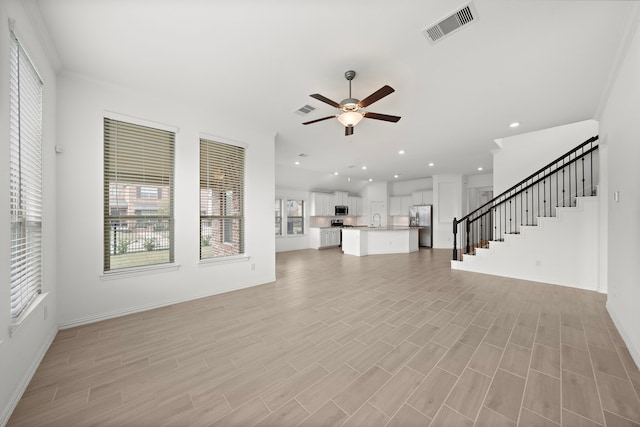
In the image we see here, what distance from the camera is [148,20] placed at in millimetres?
2080

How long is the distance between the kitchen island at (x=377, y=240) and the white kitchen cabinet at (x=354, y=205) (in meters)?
2.83

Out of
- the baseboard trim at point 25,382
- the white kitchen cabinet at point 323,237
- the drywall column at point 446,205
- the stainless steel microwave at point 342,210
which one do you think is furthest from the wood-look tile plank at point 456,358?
A: the stainless steel microwave at point 342,210

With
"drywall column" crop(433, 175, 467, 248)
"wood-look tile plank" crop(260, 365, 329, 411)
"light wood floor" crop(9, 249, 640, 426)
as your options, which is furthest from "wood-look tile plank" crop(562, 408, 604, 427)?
"drywall column" crop(433, 175, 467, 248)

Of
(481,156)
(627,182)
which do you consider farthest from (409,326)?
A: (481,156)

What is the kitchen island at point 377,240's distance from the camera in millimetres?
8047

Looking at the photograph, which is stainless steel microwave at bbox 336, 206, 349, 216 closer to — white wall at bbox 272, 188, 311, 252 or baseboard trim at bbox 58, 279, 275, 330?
white wall at bbox 272, 188, 311, 252

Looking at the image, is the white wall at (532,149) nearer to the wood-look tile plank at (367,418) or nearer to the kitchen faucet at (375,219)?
the kitchen faucet at (375,219)

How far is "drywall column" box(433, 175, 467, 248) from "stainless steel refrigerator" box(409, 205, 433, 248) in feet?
Result: 0.68

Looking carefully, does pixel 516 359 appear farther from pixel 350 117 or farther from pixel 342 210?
pixel 342 210

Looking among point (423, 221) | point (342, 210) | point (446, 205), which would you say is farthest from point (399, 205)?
point (342, 210)

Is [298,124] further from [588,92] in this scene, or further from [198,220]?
[588,92]

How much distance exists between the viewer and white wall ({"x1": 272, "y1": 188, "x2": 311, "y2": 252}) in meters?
9.20

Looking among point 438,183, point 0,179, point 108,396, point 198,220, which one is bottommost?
point 108,396

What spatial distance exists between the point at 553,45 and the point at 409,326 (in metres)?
3.24
